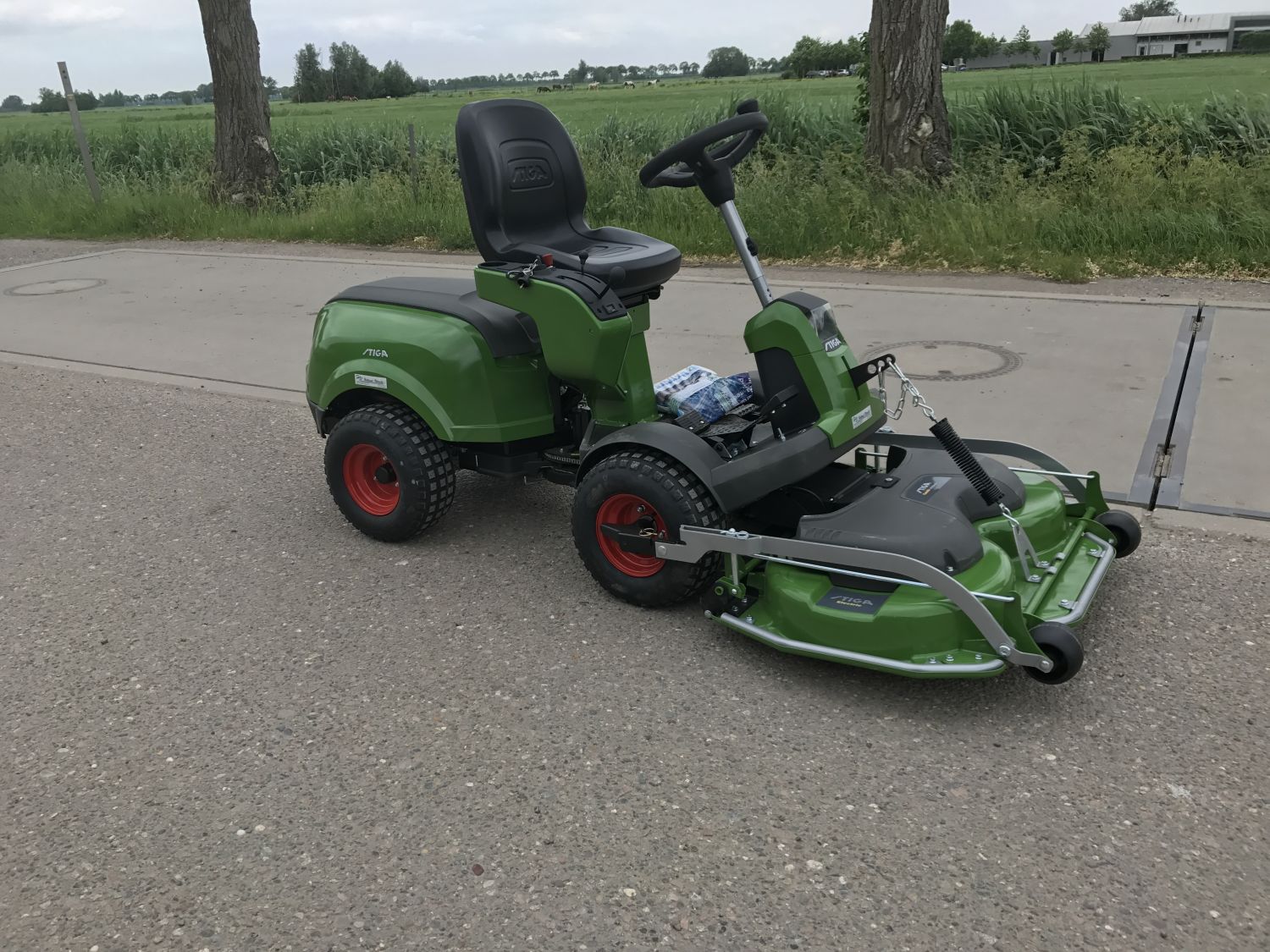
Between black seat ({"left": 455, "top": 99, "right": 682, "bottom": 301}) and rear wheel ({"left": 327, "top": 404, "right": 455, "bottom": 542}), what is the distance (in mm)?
703

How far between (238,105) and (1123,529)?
39.4 feet

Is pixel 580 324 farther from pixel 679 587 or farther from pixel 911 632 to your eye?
pixel 911 632

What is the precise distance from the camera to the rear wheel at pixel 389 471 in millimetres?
3854

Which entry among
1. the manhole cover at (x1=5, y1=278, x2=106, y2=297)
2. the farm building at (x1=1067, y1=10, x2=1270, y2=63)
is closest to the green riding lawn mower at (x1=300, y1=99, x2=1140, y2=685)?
the manhole cover at (x1=5, y1=278, x2=106, y2=297)

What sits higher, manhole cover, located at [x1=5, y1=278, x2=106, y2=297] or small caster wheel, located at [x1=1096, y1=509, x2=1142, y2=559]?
manhole cover, located at [x1=5, y1=278, x2=106, y2=297]

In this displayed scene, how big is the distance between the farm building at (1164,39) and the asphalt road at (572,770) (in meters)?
93.8

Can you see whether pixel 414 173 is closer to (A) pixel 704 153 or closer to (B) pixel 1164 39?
(A) pixel 704 153

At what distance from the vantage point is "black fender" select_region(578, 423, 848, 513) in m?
3.12

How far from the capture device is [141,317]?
8.23 meters

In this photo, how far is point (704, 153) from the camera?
135 inches

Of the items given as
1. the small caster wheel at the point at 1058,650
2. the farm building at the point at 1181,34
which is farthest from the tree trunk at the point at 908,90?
the farm building at the point at 1181,34

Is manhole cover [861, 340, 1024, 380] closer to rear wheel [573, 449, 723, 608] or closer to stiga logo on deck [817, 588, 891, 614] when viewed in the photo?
rear wheel [573, 449, 723, 608]

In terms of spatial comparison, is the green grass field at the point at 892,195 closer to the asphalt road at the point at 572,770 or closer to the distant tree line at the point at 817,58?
the asphalt road at the point at 572,770

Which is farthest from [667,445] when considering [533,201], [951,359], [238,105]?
[238,105]
